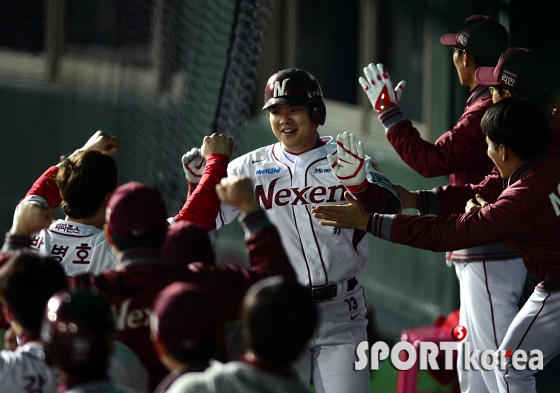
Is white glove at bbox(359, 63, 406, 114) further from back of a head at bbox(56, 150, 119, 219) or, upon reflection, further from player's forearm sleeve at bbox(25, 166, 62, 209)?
back of a head at bbox(56, 150, 119, 219)

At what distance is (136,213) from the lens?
2863 mm

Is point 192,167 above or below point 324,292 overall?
above

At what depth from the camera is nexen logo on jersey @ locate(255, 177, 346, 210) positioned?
Result: 4059 mm

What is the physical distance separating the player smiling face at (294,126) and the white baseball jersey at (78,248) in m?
1.01

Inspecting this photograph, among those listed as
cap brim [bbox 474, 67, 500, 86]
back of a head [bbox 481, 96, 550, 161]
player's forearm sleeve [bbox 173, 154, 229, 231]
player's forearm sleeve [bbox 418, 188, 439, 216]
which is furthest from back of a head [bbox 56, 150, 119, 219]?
cap brim [bbox 474, 67, 500, 86]

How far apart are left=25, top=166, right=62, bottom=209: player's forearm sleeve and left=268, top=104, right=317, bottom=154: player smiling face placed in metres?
0.99

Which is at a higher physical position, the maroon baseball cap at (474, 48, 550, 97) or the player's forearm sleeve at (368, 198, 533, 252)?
the maroon baseball cap at (474, 48, 550, 97)

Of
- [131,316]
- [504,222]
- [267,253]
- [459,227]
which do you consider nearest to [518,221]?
[504,222]

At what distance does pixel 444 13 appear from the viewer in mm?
6207

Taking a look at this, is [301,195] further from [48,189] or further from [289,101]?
[48,189]

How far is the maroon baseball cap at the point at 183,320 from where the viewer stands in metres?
2.30

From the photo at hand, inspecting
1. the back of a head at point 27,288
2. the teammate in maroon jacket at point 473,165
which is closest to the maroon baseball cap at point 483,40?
the teammate in maroon jacket at point 473,165

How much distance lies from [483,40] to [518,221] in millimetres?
1411

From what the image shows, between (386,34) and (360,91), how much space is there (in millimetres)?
527
